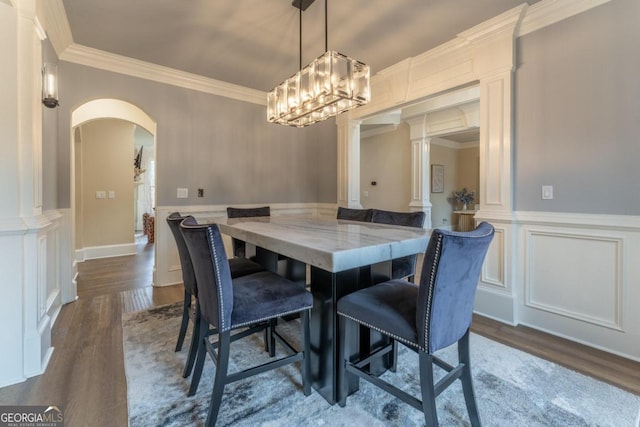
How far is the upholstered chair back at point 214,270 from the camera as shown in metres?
1.27

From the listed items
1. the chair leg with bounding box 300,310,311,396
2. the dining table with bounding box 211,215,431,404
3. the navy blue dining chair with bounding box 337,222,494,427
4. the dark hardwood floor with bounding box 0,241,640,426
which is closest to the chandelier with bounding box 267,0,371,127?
the dining table with bounding box 211,215,431,404

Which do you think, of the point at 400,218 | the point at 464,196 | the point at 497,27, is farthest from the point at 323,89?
the point at 464,196

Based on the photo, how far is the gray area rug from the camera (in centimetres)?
140

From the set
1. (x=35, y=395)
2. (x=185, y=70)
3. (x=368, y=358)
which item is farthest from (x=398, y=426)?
(x=185, y=70)

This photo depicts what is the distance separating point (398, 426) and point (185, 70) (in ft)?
12.9

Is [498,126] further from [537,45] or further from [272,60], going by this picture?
[272,60]

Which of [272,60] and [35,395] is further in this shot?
[272,60]

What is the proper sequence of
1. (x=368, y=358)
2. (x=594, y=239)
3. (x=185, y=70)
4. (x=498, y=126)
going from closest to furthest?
(x=368, y=358), (x=594, y=239), (x=498, y=126), (x=185, y=70)

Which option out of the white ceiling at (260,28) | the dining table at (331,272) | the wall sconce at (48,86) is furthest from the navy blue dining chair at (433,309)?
the wall sconce at (48,86)

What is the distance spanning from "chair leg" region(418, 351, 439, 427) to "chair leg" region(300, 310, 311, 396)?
592mm

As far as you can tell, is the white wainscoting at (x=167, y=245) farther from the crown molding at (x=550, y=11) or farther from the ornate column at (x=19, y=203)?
the crown molding at (x=550, y=11)

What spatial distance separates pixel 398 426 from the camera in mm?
1364

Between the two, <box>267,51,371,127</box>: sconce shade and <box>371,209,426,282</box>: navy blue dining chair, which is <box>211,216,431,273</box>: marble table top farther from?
<box>267,51,371,127</box>: sconce shade

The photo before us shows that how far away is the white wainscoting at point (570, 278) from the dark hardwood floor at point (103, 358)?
5.1 inches
